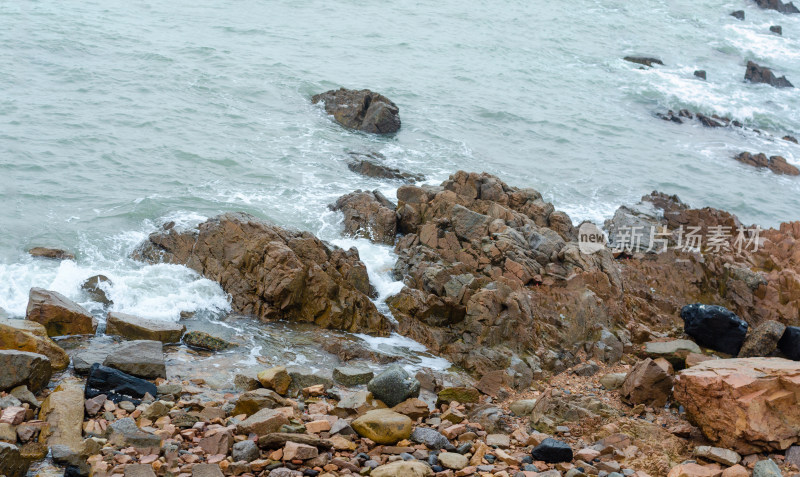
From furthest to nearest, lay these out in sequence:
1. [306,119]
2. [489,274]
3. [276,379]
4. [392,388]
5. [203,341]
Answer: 1. [306,119]
2. [489,274]
3. [203,341]
4. [276,379]
5. [392,388]

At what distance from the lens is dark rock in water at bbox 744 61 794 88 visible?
3734 cm

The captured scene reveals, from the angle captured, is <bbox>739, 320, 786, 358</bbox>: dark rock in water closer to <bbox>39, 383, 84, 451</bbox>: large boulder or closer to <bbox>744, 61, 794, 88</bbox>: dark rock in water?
<bbox>39, 383, 84, 451</bbox>: large boulder

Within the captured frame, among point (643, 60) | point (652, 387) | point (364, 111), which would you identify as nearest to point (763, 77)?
point (643, 60)

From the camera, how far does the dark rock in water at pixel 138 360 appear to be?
928 centimetres

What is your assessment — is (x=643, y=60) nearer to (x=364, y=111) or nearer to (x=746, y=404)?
(x=364, y=111)

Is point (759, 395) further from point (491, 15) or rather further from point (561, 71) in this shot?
point (491, 15)

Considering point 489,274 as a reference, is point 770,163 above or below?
above

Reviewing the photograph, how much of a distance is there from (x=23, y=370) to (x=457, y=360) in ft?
21.5

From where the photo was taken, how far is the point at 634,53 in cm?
3903

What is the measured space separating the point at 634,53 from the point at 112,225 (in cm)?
3224

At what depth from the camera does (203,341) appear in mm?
11164

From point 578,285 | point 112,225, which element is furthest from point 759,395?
point 112,225

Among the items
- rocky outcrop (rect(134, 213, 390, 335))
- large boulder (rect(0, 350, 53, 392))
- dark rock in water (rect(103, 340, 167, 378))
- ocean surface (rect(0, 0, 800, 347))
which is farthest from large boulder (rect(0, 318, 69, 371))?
rocky outcrop (rect(134, 213, 390, 335))

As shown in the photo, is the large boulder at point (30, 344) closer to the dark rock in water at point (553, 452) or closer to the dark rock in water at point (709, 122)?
the dark rock in water at point (553, 452)
